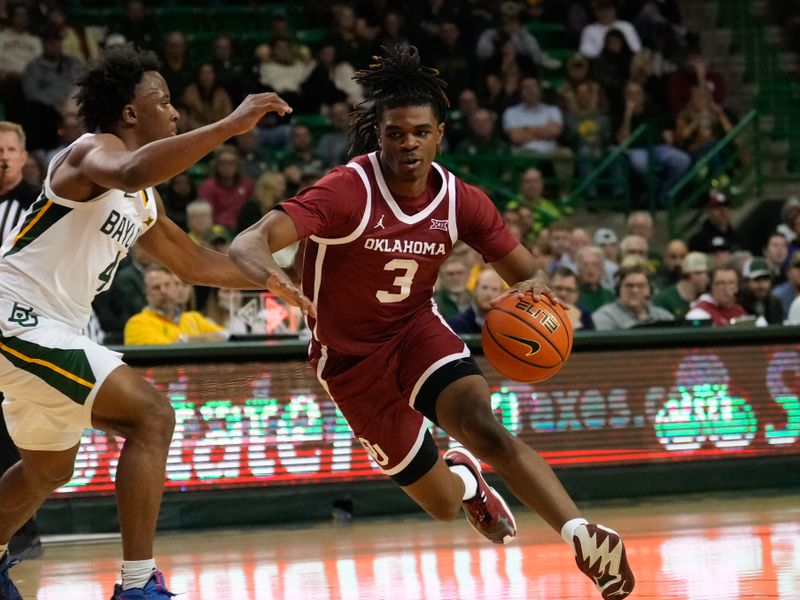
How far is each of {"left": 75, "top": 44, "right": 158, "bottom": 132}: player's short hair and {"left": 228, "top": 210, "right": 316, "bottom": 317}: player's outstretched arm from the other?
2.53ft

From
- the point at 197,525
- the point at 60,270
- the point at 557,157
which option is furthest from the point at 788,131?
the point at 60,270

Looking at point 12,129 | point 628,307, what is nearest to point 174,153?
point 12,129

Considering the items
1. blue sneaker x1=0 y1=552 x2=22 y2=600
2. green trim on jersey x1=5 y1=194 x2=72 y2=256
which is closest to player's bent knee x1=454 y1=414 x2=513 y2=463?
green trim on jersey x1=5 y1=194 x2=72 y2=256

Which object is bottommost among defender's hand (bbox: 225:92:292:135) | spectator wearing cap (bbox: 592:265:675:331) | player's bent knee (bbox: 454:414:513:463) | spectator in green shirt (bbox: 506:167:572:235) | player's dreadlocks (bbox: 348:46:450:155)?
player's bent knee (bbox: 454:414:513:463)

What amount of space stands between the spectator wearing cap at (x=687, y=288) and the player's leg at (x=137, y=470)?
286 inches

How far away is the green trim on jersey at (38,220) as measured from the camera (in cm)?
550

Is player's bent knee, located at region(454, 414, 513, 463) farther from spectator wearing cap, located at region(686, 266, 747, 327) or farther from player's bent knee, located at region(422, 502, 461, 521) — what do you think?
spectator wearing cap, located at region(686, 266, 747, 327)

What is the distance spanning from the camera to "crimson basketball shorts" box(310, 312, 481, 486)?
19.7ft

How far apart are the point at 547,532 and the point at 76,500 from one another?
9.83ft

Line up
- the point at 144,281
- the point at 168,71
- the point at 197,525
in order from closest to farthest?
the point at 197,525
the point at 144,281
the point at 168,71

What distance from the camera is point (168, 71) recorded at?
1451 centimetres

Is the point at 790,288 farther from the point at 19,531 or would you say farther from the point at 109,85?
the point at 109,85

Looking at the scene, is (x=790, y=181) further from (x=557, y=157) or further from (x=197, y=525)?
(x=197, y=525)

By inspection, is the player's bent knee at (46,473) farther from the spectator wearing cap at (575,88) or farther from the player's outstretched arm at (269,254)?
the spectator wearing cap at (575,88)
